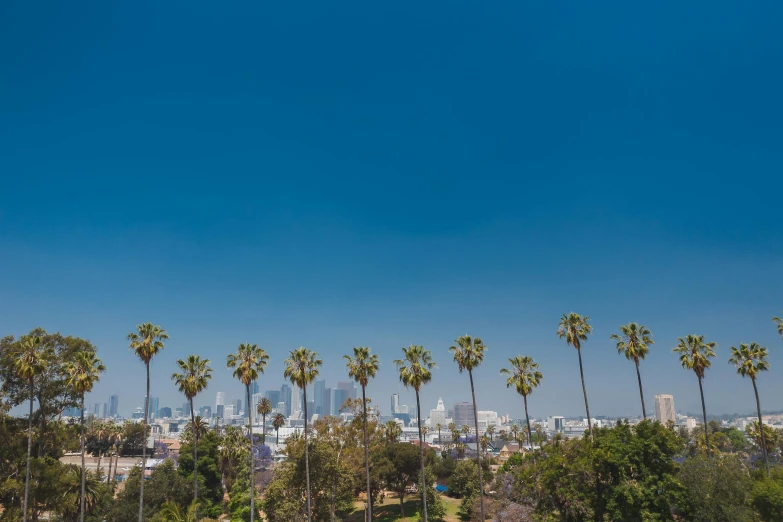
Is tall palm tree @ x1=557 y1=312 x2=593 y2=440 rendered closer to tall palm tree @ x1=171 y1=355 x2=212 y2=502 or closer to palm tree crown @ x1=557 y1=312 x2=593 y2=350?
palm tree crown @ x1=557 y1=312 x2=593 y2=350

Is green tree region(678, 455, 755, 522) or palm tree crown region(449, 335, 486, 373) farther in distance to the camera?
palm tree crown region(449, 335, 486, 373)

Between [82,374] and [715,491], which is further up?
[82,374]

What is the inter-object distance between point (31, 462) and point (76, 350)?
9.33 meters

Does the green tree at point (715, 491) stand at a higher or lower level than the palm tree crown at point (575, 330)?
lower

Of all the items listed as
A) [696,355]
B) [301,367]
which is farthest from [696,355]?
[301,367]

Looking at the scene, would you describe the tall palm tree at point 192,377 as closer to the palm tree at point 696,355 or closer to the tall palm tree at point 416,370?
the tall palm tree at point 416,370

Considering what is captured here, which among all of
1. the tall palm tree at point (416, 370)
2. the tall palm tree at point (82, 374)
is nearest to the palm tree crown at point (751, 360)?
the tall palm tree at point (416, 370)

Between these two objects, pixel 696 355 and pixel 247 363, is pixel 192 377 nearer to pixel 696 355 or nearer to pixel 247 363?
pixel 247 363

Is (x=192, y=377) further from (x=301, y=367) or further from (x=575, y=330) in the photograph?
(x=575, y=330)

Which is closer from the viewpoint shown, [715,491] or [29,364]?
[715,491]

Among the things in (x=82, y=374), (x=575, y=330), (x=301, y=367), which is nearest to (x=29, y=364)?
(x=82, y=374)

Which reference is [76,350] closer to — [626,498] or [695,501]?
[626,498]

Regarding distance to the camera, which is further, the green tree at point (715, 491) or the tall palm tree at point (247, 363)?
the tall palm tree at point (247, 363)

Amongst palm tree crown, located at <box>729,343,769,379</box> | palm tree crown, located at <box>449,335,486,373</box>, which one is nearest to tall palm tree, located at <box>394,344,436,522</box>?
palm tree crown, located at <box>449,335,486,373</box>
